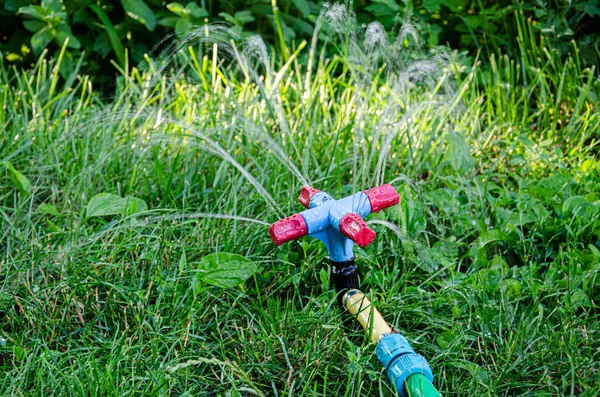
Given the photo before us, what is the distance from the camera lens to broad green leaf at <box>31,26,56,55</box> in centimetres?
316

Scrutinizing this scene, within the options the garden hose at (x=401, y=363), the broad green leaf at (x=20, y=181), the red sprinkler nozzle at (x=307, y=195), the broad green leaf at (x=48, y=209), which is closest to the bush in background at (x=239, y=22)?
the broad green leaf at (x=20, y=181)

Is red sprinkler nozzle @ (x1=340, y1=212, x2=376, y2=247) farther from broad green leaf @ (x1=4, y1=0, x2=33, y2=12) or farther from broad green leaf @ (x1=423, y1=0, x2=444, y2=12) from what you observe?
broad green leaf @ (x1=4, y1=0, x2=33, y2=12)

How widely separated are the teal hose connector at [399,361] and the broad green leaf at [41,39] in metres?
2.24

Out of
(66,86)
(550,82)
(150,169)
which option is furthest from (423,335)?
(66,86)

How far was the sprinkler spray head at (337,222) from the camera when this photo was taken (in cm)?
158

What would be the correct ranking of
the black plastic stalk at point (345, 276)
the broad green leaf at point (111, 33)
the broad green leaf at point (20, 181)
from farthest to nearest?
the broad green leaf at point (111, 33)
the broad green leaf at point (20, 181)
the black plastic stalk at point (345, 276)

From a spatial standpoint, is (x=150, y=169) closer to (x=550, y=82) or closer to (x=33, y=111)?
(x=33, y=111)

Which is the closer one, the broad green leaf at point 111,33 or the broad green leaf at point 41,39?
the broad green leaf at point 41,39

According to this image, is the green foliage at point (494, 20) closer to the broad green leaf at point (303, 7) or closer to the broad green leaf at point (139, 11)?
the broad green leaf at point (303, 7)

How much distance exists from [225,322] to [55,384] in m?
0.44

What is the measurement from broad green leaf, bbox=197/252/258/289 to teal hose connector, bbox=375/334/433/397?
0.42 metres

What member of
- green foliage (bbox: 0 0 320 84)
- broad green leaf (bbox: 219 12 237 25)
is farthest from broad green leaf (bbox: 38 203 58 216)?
broad green leaf (bbox: 219 12 237 25)

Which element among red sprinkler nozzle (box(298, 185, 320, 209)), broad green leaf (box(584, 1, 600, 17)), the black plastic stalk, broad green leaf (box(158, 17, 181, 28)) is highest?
red sprinkler nozzle (box(298, 185, 320, 209))

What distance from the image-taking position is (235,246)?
6.88 feet
